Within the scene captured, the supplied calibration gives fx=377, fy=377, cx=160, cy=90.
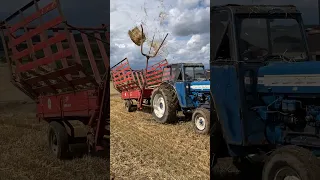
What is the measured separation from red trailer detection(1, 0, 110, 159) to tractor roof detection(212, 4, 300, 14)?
1.00 m

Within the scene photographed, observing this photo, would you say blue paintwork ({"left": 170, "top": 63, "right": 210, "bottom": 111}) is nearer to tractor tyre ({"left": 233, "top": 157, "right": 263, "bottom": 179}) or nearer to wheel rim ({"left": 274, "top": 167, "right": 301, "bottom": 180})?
tractor tyre ({"left": 233, "top": 157, "right": 263, "bottom": 179})

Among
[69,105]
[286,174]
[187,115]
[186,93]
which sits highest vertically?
[186,93]

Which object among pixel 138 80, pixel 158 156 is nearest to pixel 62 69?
pixel 158 156

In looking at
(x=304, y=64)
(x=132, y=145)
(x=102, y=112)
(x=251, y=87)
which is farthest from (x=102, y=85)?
(x=304, y=64)

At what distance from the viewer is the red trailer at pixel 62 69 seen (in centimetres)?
308

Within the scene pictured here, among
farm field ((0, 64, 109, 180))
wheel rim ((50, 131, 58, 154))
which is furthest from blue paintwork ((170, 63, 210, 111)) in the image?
farm field ((0, 64, 109, 180))

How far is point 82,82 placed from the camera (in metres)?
3.50

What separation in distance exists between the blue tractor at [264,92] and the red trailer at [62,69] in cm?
96

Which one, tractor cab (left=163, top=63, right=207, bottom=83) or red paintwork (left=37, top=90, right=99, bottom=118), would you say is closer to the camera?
tractor cab (left=163, top=63, right=207, bottom=83)

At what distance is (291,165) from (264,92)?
26.9 inches

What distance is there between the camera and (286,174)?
3059mm

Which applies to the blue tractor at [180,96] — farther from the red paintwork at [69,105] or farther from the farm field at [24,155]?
the farm field at [24,155]

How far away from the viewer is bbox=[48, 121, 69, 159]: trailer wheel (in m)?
3.65

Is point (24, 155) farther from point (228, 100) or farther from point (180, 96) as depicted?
point (180, 96)
